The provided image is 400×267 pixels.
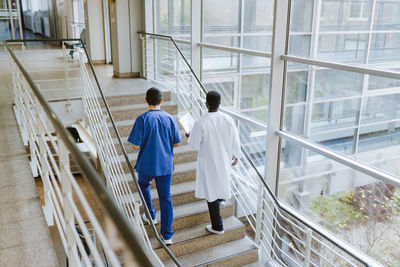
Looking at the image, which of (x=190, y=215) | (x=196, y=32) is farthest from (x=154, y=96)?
(x=196, y=32)

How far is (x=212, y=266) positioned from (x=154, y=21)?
16.7 feet

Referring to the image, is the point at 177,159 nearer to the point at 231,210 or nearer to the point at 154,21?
the point at 231,210

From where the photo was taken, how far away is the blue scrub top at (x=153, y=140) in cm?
360

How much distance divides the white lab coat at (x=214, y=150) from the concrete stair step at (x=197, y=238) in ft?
2.11

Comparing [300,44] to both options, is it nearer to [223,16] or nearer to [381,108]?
[381,108]

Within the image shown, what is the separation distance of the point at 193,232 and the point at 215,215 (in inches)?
15.3

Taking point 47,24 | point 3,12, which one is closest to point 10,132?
point 3,12

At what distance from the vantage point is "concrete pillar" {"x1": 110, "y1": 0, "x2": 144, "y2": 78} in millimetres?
7566

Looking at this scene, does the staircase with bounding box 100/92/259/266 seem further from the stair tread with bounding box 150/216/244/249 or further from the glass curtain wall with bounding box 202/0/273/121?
the glass curtain wall with bounding box 202/0/273/121

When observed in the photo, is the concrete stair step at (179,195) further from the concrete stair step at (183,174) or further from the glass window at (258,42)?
the glass window at (258,42)

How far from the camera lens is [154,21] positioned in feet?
25.0

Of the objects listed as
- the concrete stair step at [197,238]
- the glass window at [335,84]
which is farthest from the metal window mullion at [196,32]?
the concrete stair step at [197,238]

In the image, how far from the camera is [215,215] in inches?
166

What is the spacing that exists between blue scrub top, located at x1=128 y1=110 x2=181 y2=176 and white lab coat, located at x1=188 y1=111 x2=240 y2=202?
0.29 meters
